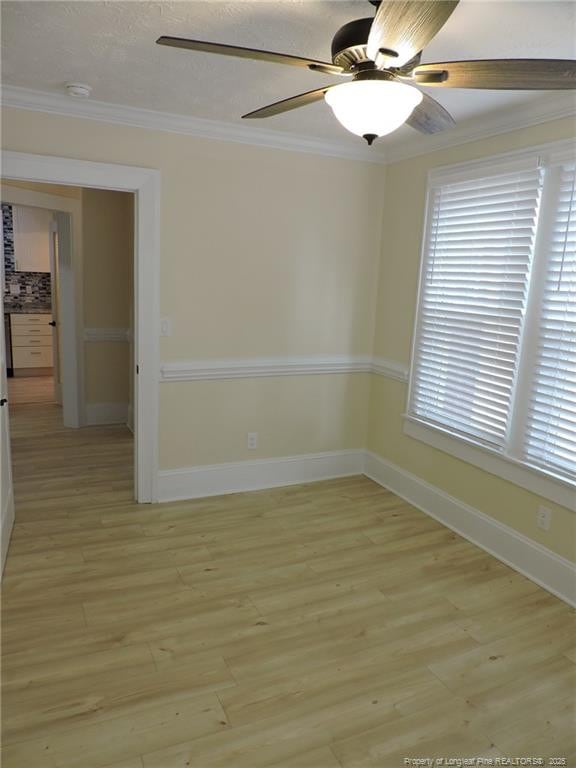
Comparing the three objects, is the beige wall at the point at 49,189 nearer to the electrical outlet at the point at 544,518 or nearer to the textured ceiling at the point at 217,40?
the textured ceiling at the point at 217,40

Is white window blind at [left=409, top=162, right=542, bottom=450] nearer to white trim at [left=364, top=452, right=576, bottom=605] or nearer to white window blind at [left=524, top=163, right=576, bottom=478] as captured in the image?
white window blind at [left=524, top=163, right=576, bottom=478]

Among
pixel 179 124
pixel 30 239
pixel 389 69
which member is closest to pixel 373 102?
pixel 389 69

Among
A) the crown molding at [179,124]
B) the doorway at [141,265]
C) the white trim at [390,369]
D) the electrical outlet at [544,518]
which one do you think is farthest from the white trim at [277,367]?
the crown molding at [179,124]

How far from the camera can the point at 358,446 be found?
4.41m

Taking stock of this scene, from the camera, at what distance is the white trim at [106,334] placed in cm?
534

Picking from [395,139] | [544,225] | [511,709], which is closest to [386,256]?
[395,139]

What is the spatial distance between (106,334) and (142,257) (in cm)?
224

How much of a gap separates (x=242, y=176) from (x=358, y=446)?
7.38ft

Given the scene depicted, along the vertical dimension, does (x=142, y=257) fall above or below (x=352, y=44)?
below

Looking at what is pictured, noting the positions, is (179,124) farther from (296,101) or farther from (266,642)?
(266,642)

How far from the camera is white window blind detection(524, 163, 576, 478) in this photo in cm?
268

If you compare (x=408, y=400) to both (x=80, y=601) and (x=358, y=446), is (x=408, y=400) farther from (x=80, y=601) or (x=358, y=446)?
(x=80, y=601)

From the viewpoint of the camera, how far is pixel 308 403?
413 centimetres

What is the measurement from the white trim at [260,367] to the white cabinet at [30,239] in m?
4.78
